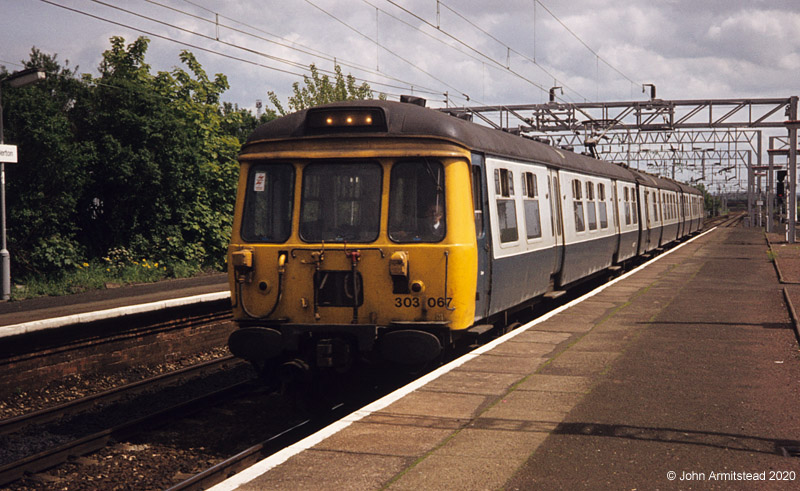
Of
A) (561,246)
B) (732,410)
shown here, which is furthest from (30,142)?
(732,410)

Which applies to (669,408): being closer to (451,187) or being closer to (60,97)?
(451,187)

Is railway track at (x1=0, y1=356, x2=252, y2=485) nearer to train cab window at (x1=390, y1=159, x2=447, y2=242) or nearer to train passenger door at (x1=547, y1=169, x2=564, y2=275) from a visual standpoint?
train cab window at (x1=390, y1=159, x2=447, y2=242)

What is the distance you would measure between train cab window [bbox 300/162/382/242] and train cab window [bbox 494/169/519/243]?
197 centimetres

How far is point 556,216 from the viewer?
500 inches

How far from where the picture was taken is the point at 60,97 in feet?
80.2

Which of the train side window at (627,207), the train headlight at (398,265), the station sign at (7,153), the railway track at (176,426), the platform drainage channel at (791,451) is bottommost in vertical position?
the railway track at (176,426)

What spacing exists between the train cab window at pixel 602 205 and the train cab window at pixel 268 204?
9.68 meters

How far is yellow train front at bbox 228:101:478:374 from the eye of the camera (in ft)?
26.1

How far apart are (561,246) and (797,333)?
145 inches

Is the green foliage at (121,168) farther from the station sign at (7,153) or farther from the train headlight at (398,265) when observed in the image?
the train headlight at (398,265)

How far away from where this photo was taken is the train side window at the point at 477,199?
861 cm

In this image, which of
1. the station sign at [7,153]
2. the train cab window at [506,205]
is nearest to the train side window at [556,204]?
the train cab window at [506,205]

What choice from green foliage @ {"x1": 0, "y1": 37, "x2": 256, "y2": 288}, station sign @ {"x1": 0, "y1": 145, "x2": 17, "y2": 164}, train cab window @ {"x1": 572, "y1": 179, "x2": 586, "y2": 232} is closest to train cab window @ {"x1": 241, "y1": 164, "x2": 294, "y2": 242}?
train cab window @ {"x1": 572, "y1": 179, "x2": 586, "y2": 232}

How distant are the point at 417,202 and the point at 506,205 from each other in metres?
2.11
